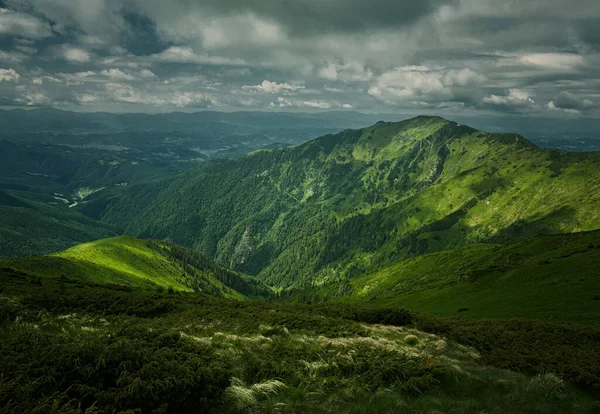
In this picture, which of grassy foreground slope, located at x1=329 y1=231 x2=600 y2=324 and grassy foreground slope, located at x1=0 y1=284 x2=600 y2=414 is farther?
grassy foreground slope, located at x1=329 y1=231 x2=600 y2=324

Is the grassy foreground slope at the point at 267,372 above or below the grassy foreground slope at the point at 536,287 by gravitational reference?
above

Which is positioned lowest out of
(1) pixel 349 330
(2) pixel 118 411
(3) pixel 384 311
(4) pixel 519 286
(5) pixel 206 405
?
(4) pixel 519 286

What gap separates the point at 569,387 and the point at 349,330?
19171mm

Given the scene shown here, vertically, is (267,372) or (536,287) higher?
(267,372)

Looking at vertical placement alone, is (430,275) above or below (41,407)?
below

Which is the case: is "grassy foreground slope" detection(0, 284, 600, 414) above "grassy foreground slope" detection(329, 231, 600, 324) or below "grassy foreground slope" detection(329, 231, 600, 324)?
above

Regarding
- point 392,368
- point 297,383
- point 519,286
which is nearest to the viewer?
point 297,383

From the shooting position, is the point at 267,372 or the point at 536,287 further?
the point at 536,287

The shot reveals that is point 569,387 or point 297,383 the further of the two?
point 569,387

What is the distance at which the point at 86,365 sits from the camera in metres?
14.4

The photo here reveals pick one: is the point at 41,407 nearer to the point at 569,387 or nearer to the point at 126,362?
the point at 126,362

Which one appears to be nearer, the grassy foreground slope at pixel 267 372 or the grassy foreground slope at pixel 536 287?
the grassy foreground slope at pixel 267 372

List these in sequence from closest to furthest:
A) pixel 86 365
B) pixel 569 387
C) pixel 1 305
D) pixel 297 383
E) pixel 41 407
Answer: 1. pixel 41 407
2. pixel 86 365
3. pixel 297 383
4. pixel 569 387
5. pixel 1 305

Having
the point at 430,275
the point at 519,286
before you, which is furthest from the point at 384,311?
the point at 430,275
